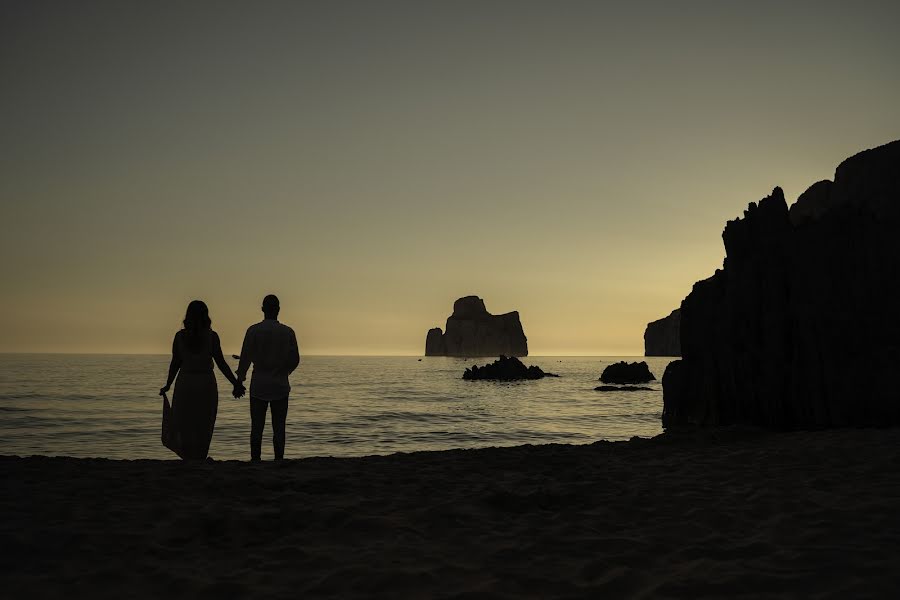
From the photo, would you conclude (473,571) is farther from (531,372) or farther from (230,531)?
(531,372)

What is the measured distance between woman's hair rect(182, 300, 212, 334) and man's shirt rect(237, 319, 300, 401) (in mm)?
729

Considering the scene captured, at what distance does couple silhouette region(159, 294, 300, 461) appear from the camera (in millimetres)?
9133

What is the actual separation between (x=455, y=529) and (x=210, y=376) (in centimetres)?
552

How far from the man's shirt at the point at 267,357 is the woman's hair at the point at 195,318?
0.73m

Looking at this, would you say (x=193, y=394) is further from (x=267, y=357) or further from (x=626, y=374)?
(x=626, y=374)

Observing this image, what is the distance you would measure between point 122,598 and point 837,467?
28.0ft

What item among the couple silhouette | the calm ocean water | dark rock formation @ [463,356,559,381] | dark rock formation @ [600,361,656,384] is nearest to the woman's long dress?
the couple silhouette

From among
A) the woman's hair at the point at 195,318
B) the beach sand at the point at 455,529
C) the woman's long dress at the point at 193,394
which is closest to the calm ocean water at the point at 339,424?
the woman's long dress at the point at 193,394

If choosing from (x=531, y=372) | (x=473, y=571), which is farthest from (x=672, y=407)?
(x=531, y=372)

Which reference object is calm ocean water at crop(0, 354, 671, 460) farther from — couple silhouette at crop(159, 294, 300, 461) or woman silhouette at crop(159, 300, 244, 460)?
woman silhouette at crop(159, 300, 244, 460)

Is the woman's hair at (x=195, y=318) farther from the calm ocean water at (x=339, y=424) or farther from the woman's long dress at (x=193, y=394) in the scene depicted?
the calm ocean water at (x=339, y=424)

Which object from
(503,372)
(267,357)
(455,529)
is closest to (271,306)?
(267,357)

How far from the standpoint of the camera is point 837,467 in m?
8.08

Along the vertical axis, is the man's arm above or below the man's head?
below
